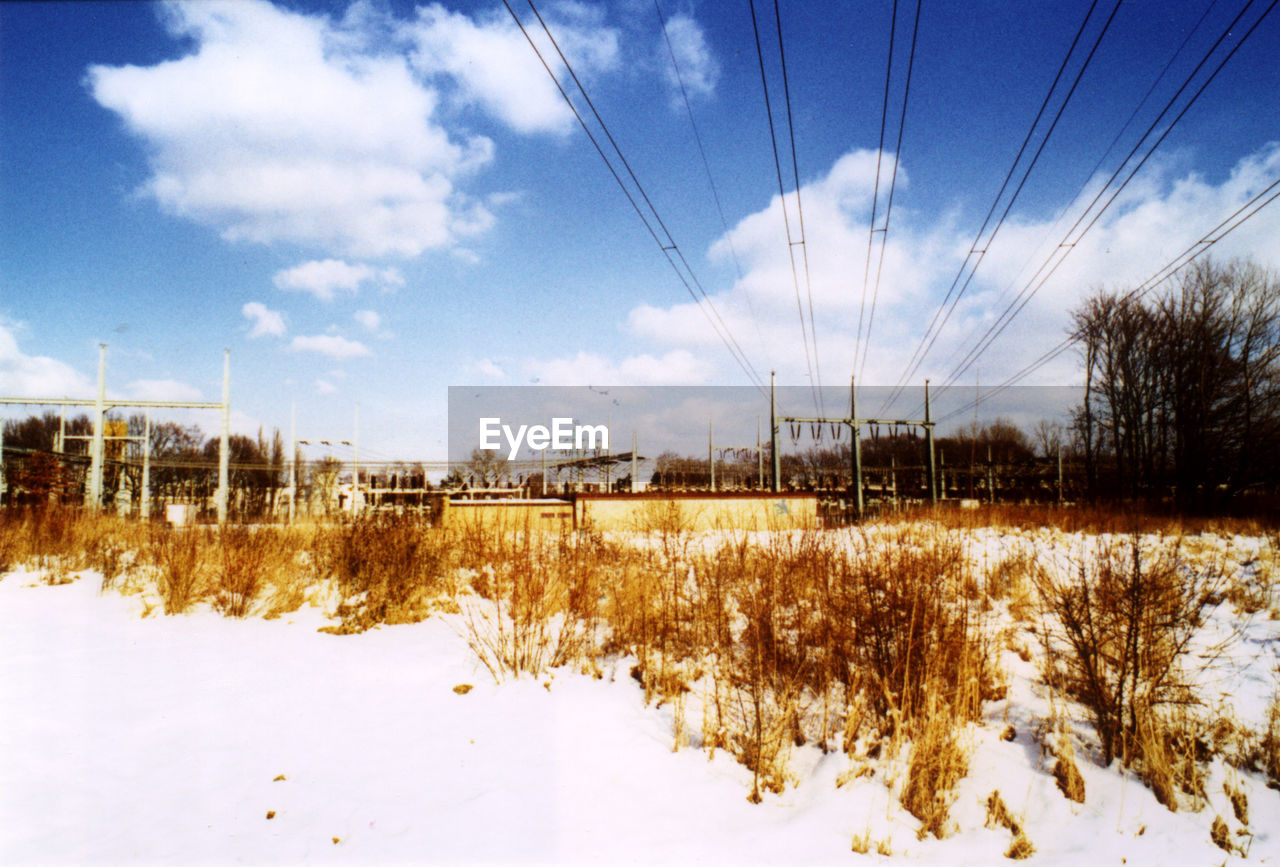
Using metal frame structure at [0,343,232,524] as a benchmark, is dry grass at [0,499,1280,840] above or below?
below

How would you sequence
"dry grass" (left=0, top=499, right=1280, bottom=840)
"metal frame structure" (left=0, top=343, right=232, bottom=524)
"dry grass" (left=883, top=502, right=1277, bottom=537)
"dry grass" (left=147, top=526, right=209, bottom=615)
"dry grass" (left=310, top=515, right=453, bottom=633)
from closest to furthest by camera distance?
"dry grass" (left=0, top=499, right=1280, bottom=840) → "dry grass" (left=310, top=515, right=453, bottom=633) → "dry grass" (left=147, top=526, right=209, bottom=615) → "dry grass" (left=883, top=502, right=1277, bottom=537) → "metal frame structure" (left=0, top=343, right=232, bottom=524)

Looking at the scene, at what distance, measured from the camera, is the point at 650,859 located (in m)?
3.08

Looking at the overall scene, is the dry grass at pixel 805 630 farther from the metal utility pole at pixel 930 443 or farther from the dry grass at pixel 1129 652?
the metal utility pole at pixel 930 443

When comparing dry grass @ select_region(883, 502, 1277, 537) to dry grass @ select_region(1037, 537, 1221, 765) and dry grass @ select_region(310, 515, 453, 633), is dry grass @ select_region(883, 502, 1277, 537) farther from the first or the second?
dry grass @ select_region(310, 515, 453, 633)

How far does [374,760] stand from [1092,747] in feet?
17.5

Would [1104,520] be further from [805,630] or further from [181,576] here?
[181,576]

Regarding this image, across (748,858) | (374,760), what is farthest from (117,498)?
(748,858)

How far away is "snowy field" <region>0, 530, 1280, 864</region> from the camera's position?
310cm

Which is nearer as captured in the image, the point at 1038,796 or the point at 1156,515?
the point at 1038,796

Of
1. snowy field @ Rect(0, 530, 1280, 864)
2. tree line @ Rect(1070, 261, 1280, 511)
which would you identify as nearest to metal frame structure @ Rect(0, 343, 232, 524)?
snowy field @ Rect(0, 530, 1280, 864)

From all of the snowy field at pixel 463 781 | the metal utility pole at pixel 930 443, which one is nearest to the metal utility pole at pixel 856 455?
the metal utility pole at pixel 930 443

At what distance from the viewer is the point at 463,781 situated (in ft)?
12.1

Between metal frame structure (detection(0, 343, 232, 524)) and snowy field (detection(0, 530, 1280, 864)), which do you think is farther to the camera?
metal frame structure (detection(0, 343, 232, 524))

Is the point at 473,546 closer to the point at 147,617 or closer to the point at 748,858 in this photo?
the point at 147,617
